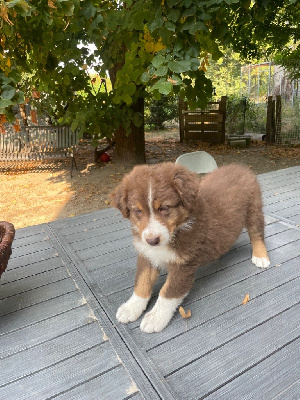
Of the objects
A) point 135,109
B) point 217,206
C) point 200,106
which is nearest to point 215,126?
point 135,109

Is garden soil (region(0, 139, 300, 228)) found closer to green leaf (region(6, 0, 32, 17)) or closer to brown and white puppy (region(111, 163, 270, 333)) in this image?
brown and white puppy (region(111, 163, 270, 333))

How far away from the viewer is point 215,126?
11.6m

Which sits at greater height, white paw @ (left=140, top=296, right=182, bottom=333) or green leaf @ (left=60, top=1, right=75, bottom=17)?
green leaf @ (left=60, top=1, right=75, bottom=17)

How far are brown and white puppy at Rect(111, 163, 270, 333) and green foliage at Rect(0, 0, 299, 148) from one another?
792 mm

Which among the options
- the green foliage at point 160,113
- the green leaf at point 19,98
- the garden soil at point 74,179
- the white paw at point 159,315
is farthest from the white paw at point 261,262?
the green foliage at point 160,113

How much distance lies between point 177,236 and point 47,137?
7604 millimetres

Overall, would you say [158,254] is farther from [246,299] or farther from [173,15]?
[173,15]

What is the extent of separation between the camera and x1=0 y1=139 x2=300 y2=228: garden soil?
583 cm

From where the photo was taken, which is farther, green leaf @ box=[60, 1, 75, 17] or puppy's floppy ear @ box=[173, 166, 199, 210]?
green leaf @ box=[60, 1, 75, 17]

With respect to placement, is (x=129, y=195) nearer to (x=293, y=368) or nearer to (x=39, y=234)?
(x=293, y=368)

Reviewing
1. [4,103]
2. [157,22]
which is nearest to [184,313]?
[4,103]

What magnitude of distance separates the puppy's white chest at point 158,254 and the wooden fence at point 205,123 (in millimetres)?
10309

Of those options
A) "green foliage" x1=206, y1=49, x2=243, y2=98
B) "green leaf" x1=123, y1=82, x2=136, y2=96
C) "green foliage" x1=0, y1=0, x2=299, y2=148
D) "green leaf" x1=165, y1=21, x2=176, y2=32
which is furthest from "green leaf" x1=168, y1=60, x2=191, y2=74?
"green foliage" x1=206, y1=49, x2=243, y2=98

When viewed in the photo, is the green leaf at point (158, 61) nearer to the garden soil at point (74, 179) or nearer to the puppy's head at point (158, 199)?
the puppy's head at point (158, 199)
